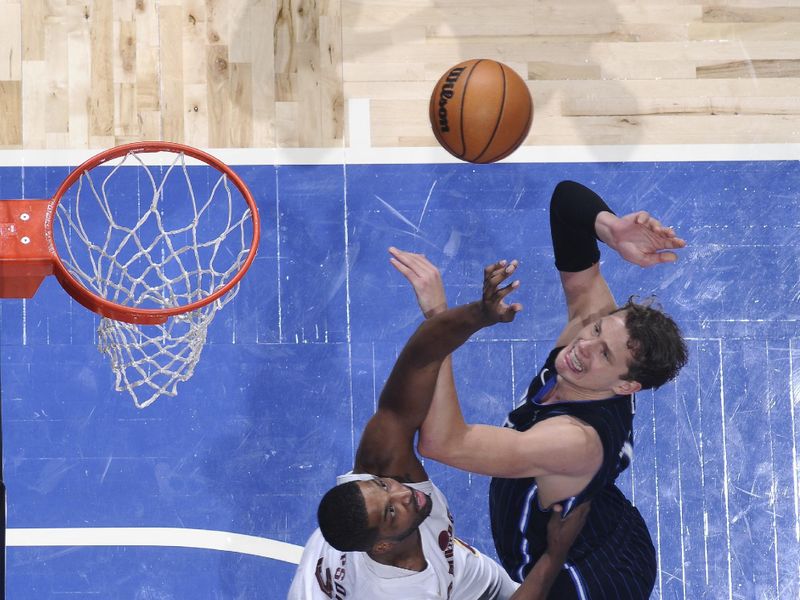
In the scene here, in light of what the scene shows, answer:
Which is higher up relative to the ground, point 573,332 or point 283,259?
point 283,259

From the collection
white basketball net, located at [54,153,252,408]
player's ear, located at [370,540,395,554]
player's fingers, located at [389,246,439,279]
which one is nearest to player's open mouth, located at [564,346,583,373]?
player's fingers, located at [389,246,439,279]

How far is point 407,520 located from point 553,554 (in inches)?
30.5

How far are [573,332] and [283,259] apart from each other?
4.97 ft

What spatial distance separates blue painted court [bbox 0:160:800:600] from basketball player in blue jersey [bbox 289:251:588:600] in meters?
0.65

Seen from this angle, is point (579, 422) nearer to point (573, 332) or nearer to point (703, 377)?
point (573, 332)

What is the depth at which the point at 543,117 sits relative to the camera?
5137 millimetres

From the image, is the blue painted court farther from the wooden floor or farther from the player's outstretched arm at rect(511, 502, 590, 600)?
the player's outstretched arm at rect(511, 502, 590, 600)

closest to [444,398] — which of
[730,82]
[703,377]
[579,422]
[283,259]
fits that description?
[579,422]

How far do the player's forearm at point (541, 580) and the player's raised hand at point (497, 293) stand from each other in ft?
4.33

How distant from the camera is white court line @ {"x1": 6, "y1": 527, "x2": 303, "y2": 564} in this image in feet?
15.7

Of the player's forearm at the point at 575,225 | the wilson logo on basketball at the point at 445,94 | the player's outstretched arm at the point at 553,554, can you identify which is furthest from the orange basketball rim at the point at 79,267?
the player's outstretched arm at the point at 553,554

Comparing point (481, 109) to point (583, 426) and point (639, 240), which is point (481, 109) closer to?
point (639, 240)

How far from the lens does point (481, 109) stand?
430cm

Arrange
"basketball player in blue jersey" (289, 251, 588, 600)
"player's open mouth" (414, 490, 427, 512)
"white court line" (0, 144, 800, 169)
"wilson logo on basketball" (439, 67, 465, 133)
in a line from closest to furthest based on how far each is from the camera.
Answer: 1. "basketball player in blue jersey" (289, 251, 588, 600)
2. "player's open mouth" (414, 490, 427, 512)
3. "wilson logo on basketball" (439, 67, 465, 133)
4. "white court line" (0, 144, 800, 169)
